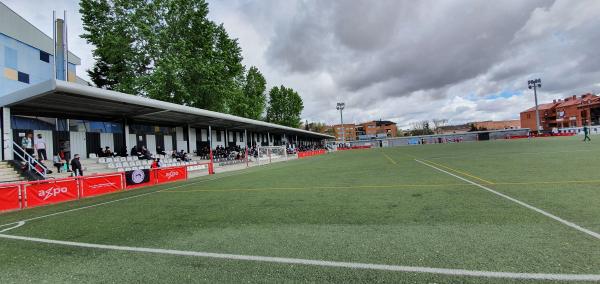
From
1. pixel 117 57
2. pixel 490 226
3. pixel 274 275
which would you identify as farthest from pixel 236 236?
pixel 117 57

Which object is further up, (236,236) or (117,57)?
(117,57)

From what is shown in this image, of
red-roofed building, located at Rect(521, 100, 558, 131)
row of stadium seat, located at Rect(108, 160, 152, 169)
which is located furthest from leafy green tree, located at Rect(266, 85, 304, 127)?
red-roofed building, located at Rect(521, 100, 558, 131)

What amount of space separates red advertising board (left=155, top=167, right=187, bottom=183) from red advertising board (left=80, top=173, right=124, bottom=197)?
220cm

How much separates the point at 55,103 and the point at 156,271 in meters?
16.0

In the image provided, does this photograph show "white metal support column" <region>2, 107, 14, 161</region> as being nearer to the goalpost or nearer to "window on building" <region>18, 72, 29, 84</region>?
"window on building" <region>18, 72, 29, 84</region>

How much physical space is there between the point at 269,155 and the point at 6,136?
2292 centimetres

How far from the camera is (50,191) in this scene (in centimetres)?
1073

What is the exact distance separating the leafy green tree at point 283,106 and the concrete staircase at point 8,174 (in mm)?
57724

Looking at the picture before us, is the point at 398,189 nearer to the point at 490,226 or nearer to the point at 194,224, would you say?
the point at 490,226

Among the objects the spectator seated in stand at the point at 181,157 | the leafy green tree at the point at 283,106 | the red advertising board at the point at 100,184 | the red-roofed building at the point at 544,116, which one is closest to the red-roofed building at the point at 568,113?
the red-roofed building at the point at 544,116

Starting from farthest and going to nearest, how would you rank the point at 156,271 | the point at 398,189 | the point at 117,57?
the point at 117,57
the point at 398,189
the point at 156,271

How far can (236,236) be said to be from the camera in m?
5.08

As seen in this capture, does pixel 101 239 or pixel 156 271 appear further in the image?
pixel 101 239

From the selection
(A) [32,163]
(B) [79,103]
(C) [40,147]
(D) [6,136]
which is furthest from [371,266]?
(D) [6,136]
